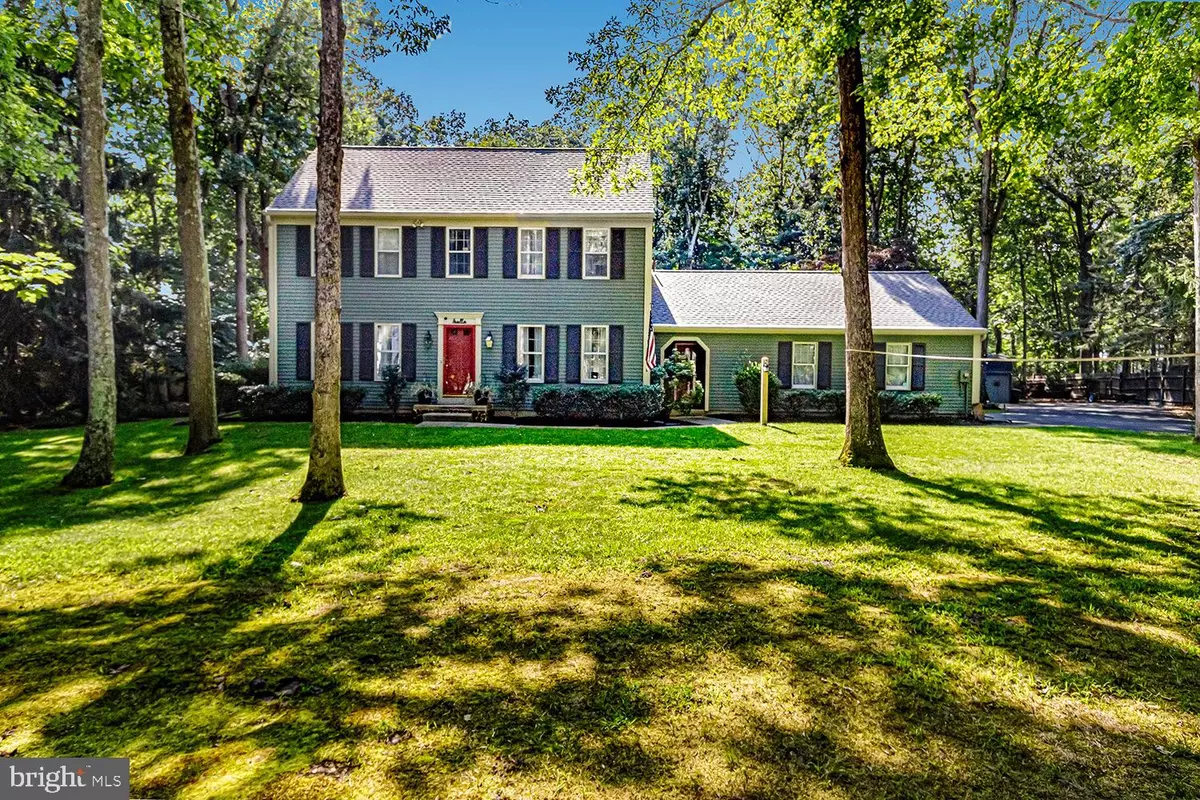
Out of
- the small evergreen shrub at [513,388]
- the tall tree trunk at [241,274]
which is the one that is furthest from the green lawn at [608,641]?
the tall tree trunk at [241,274]

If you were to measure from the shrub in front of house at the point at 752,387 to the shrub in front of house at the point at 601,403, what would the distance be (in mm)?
3344

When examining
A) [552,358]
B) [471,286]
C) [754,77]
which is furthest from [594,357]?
[754,77]

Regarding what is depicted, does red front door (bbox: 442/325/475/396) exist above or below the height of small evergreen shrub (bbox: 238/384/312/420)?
above

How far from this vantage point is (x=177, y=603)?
4.04 m

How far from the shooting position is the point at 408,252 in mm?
17125

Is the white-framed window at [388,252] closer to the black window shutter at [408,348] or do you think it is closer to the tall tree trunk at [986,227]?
the black window shutter at [408,348]

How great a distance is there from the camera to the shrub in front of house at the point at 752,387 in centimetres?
1784

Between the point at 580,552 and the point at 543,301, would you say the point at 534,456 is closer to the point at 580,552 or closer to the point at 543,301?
the point at 580,552

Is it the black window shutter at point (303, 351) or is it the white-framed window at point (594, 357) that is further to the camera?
the white-framed window at point (594, 357)

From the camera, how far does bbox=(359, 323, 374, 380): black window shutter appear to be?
55.4 ft

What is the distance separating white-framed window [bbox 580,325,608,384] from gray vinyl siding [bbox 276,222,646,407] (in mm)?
291

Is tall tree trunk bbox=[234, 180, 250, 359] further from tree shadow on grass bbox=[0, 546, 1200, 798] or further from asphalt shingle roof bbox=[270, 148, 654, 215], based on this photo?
tree shadow on grass bbox=[0, 546, 1200, 798]

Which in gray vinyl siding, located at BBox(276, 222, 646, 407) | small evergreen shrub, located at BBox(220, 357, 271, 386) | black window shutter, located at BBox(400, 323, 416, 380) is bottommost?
small evergreen shrub, located at BBox(220, 357, 271, 386)

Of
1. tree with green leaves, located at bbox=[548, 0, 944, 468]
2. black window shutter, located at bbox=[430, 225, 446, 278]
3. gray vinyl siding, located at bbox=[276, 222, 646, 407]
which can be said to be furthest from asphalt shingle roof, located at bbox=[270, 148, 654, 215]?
tree with green leaves, located at bbox=[548, 0, 944, 468]
